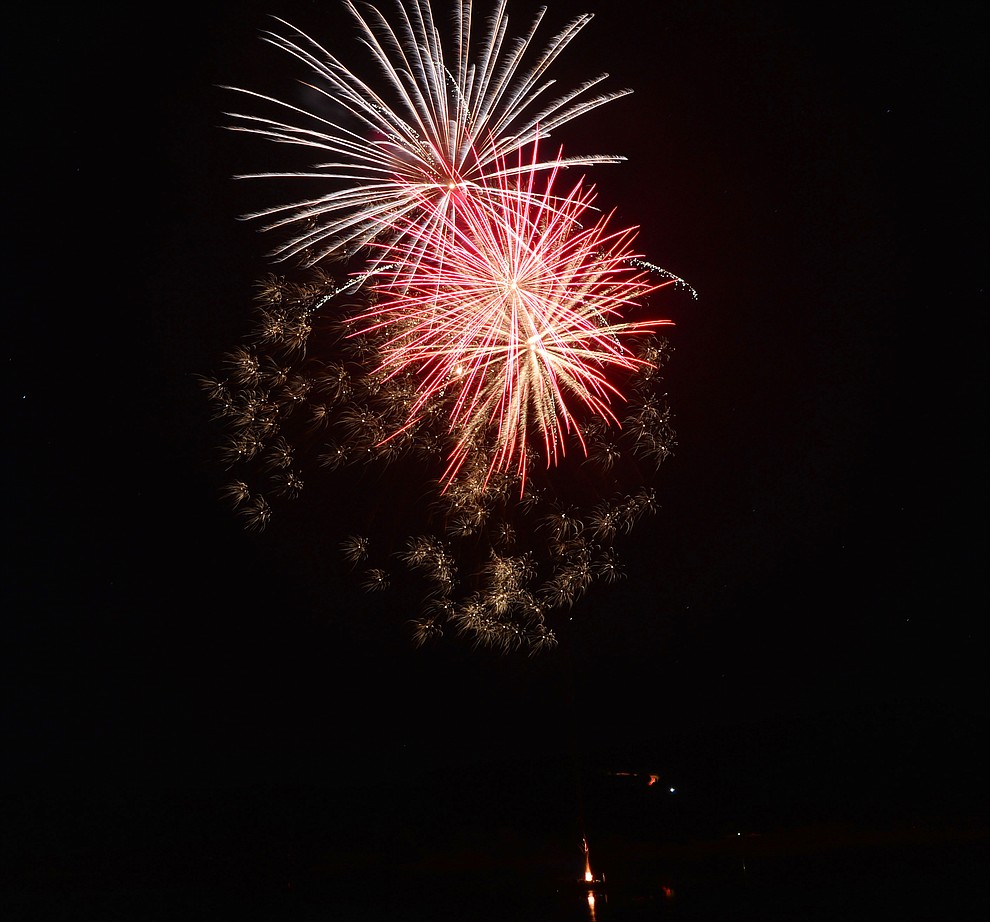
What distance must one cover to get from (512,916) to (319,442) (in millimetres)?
5682

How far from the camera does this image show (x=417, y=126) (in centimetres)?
630

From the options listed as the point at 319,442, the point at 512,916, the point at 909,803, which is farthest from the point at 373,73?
the point at 909,803

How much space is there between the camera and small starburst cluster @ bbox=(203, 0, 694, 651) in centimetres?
640

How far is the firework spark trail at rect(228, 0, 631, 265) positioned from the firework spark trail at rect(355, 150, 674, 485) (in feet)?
1.02

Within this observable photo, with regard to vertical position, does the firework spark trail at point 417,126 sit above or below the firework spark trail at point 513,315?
above

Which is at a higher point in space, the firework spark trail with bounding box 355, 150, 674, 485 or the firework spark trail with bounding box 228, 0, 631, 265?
the firework spark trail with bounding box 228, 0, 631, 265

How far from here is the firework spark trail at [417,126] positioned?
6250mm

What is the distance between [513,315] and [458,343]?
616 millimetres

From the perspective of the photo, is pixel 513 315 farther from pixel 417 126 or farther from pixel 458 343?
pixel 417 126

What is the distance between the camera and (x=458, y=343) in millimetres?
6793

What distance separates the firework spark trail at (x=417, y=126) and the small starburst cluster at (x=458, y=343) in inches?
0.8

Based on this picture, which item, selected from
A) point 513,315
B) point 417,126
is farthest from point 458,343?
point 417,126

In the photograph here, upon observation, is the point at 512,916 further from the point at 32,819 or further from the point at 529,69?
the point at 529,69

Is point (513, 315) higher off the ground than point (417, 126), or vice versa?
point (417, 126)
